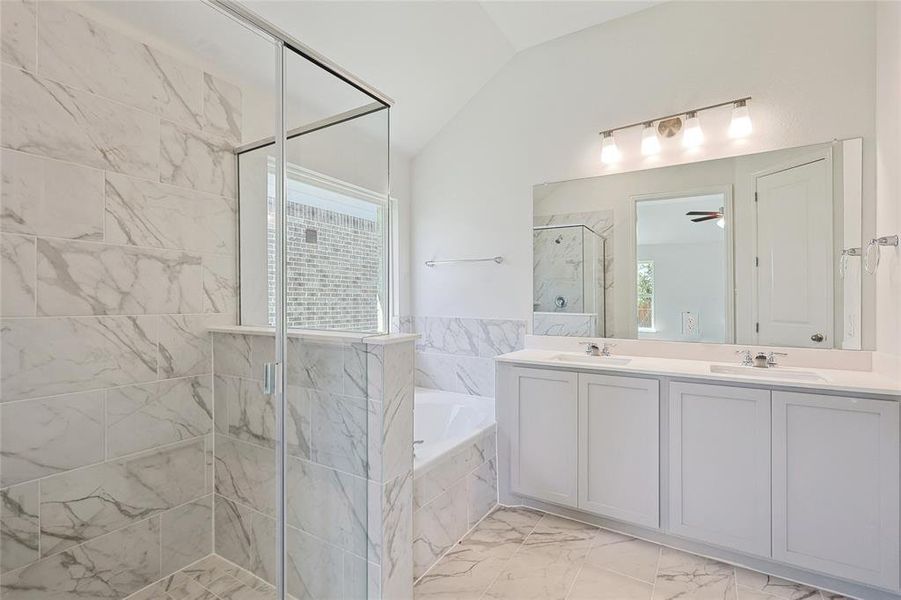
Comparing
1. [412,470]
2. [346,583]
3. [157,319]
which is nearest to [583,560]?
[412,470]

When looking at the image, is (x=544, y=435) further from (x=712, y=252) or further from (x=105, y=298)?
(x=105, y=298)

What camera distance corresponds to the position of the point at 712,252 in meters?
2.33

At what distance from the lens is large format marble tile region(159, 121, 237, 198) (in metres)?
1.89

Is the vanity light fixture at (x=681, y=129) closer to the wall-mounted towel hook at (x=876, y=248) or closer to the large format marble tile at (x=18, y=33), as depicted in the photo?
the wall-mounted towel hook at (x=876, y=248)

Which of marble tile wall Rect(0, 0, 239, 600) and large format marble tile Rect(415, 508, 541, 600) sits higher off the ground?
marble tile wall Rect(0, 0, 239, 600)

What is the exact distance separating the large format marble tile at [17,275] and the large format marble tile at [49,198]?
0.04m

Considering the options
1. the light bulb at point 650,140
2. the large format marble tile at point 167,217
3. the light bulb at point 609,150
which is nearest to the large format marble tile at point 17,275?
the large format marble tile at point 167,217

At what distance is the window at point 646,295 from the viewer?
249cm

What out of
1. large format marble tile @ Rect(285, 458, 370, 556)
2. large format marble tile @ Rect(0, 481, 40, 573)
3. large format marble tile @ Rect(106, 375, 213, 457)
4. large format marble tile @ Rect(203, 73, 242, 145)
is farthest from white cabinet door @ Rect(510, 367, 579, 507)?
large format marble tile @ Rect(0, 481, 40, 573)

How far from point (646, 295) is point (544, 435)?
3.28 ft

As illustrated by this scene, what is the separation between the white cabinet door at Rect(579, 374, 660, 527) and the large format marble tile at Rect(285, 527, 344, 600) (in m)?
1.27

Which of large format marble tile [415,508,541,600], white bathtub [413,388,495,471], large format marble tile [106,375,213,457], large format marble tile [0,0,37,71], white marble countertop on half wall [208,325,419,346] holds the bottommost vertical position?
large format marble tile [415,508,541,600]

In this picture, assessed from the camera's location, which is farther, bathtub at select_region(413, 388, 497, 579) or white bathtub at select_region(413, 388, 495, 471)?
white bathtub at select_region(413, 388, 495, 471)

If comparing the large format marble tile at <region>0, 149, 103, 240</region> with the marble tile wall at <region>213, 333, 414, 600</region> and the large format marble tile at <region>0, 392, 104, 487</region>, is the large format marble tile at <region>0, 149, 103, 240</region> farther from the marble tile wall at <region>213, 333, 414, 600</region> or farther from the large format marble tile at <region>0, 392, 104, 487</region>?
the marble tile wall at <region>213, 333, 414, 600</region>
